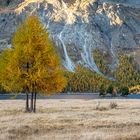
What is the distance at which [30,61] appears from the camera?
55312 mm

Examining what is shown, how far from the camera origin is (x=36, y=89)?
2238 inches

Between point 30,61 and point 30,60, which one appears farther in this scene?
point 30,61

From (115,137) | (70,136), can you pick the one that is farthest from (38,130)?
(115,137)

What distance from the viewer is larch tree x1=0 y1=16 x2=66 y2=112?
53812 millimetres

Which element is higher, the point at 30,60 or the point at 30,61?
the point at 30,60

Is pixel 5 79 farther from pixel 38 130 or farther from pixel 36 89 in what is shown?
pixel 38 130

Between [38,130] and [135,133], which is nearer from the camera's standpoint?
[135,133]

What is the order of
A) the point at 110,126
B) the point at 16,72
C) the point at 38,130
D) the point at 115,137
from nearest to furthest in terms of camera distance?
the point at 115,137 < the point at 38,130 < the point at 110,126 < the point at 16,72

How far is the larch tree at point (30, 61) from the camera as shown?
177 ft

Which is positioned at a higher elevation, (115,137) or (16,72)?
(16,72)

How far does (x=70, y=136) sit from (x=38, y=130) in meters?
4.18

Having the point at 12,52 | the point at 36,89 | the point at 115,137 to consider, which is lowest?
the point at 115,137

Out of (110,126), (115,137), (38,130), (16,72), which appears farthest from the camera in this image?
(16,72)

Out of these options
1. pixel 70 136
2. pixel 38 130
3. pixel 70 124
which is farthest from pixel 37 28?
pixel 70 136
